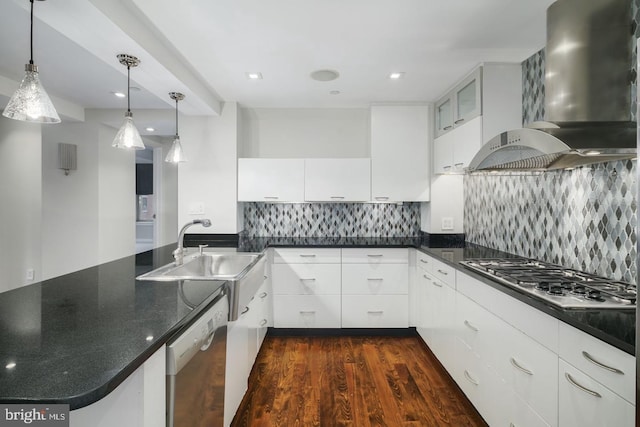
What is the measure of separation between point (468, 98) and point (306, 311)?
238cm

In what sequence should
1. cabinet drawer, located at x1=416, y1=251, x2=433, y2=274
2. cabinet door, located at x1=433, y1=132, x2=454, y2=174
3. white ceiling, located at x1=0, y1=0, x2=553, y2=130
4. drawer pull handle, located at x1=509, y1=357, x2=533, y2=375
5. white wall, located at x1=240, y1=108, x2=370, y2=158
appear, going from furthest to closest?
white wall, located at x1=240, y1=108, x2=370, y2=158, cabinet door, located at x1=433, y1=132, x2=454, y2=174, cabinet drawer, located at x1=416, y1=251, x2=433, y2=274, white ceiling, located at x1=0, y1=0, x2=553, y2=130, drawer pull handle, located at x1=509, y1=357, x2=533, y2=375

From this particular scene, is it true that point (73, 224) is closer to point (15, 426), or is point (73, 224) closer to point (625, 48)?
point (15, 426)

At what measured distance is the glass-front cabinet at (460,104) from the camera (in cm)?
258

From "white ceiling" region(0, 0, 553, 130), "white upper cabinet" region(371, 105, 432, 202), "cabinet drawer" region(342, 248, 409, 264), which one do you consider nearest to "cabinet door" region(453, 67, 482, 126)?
"white ceiling" region(0, 0, 553, 130)

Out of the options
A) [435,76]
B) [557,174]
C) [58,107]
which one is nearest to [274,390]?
[557,174]

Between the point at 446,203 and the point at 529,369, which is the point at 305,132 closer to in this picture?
the point at 446,203

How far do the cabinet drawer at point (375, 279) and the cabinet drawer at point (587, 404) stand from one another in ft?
6.65

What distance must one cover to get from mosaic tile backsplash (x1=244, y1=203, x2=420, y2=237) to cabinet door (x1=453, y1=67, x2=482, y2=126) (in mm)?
1204

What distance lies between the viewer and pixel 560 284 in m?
1.67

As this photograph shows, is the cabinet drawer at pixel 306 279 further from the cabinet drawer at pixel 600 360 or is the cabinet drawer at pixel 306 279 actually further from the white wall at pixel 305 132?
the cabinet drawer at pixel 600 360

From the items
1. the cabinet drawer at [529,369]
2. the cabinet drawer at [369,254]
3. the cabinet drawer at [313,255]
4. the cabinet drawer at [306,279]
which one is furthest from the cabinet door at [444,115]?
the cabinet drawer at [529,369]

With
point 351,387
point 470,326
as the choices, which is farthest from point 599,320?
point 351,387

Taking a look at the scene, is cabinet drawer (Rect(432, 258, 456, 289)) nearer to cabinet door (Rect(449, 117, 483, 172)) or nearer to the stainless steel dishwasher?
cabinet door (Rect(449, 117, 483, 172))

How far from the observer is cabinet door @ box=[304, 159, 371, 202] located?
11.6ft
